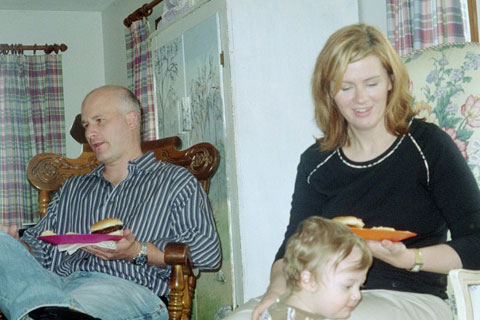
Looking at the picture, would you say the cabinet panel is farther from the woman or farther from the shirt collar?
the woman

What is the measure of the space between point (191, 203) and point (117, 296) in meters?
0.43

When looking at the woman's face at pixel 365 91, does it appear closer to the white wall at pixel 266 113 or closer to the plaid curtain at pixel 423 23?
the white wall at pixel 266 113

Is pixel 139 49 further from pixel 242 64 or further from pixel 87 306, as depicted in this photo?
pixel 87 306

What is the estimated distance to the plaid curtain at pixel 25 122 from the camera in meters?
5.99

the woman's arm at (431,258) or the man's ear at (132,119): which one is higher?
the man's ear at (132,119)

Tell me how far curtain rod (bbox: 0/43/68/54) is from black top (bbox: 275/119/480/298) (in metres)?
5.03

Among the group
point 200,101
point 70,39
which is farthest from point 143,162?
point 70,39

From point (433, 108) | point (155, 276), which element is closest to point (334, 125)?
point (433, 108)

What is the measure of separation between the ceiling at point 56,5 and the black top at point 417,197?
4.95m

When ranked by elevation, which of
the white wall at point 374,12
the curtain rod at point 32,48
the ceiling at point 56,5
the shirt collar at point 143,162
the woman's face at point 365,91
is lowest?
the shirt collar at point 143,162

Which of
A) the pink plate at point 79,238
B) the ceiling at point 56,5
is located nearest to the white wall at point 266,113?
the pink plate at point 79,238

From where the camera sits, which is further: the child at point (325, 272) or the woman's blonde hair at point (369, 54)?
the woman's blonde hair at point (369, 54)

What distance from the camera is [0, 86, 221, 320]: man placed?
1861 millimetres

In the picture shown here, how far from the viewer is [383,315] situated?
4.57 ft
